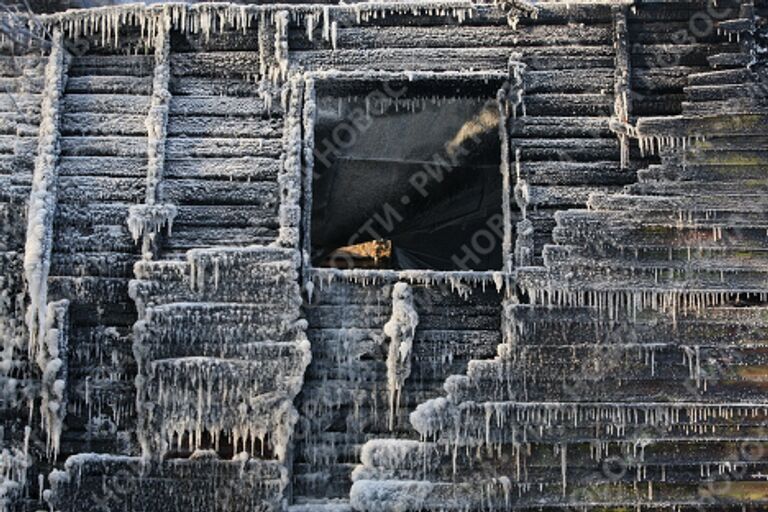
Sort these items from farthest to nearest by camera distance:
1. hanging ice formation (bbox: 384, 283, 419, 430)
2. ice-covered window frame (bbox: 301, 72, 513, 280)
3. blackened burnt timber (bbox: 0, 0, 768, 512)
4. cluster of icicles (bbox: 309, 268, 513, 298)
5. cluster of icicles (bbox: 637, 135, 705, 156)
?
ice-covered window frame (bbox: 301, 72, 513, 280)
cluster of icicles (bbox: 637, 135, 705, 156)
cluster of icicles (bbox: 309, 268, 513, 298)
hanging ice formation (bbox: 384, 283, 419, 430)
blackened burnt timber (bbox: 0, 0, 768, 512)

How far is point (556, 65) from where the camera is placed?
30.5 feet

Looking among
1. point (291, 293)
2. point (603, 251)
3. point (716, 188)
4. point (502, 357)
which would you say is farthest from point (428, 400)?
point (716, 188)

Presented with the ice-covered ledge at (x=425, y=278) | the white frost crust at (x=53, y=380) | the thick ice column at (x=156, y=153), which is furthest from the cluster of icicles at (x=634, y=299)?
the white frost crust at (x=53, y=380)

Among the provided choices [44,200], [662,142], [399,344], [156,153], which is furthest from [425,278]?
[44,200]

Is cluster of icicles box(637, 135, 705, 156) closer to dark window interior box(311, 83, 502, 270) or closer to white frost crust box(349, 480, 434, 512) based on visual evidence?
dark window interior box(311, 83, 502, 270)

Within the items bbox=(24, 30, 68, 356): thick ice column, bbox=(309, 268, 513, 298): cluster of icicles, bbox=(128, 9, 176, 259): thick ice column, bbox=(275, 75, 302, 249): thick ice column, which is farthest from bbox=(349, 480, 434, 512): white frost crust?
bbox=(24, 30, 68, 356): thick ice column

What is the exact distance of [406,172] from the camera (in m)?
10.7

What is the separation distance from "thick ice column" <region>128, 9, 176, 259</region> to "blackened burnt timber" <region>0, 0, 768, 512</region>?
0.07ft

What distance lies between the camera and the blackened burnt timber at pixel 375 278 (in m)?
8.23

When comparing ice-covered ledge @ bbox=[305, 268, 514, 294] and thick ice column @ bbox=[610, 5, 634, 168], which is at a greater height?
thick ice column @ bbox=[610, 5, 634, 168]

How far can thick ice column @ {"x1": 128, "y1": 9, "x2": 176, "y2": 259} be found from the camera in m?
8.70

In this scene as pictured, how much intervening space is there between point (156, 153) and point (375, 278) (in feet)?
7.78

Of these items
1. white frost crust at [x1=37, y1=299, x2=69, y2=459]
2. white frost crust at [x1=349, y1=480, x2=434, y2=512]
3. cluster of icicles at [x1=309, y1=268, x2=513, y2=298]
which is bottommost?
white frost crust at [x1=349, y1=480, x2=434, y2=512]

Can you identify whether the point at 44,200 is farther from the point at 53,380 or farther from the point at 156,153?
the point at 53,380
